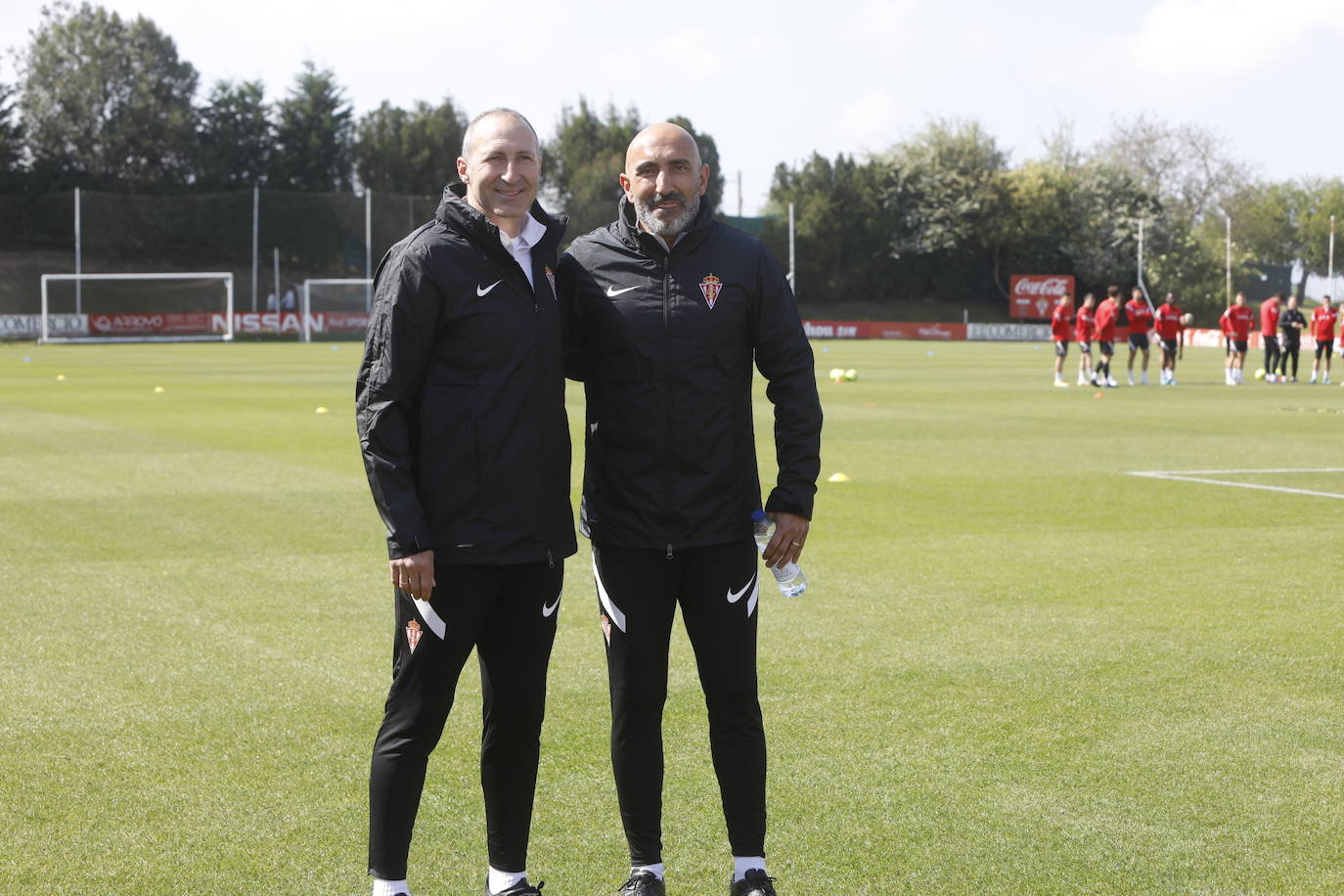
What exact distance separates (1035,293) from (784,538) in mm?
73874

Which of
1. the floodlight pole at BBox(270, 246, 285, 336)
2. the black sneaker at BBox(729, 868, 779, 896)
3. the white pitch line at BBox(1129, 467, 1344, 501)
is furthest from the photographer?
the floodlight pole at BBox(270, 246, 285, 336)

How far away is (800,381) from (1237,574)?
536cm

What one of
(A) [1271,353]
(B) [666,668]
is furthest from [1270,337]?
(B) [666,668]

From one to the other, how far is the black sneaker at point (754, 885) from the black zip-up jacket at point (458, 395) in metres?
1.00

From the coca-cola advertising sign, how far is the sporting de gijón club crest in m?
→ 73.4

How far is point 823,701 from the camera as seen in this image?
591cm

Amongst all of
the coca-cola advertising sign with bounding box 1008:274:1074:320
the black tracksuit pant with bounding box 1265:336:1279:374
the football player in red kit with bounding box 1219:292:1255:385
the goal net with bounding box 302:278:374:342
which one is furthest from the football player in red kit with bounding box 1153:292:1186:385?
the coca-cola advertising sign with bounding box 1008:274:1074:320

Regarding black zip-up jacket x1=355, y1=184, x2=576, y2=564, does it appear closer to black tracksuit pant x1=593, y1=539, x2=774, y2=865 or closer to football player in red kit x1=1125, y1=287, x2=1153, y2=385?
black tracksuit pant x1=593, y1=539, x2=774, y2=865

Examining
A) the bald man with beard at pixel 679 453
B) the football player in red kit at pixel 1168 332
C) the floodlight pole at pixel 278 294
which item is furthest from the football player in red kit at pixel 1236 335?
the floodlight pole at pixel 278 294

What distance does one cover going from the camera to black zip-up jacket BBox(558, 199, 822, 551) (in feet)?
13.2

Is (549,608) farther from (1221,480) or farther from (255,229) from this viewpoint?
(255,229)

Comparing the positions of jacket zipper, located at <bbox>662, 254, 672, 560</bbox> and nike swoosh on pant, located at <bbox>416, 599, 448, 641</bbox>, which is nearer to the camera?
nike swoosh on pant, located at <bbox>416, 599, 448, 641</bbox>

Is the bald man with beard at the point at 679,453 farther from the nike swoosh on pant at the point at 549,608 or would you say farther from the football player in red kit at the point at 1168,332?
the football player in red kit at the point at 1168,332

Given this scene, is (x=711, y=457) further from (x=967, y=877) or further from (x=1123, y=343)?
(x=1123, y=343)
